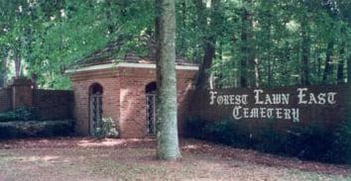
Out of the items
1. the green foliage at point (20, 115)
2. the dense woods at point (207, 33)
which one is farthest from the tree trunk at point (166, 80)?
the green foliage at point (20, 115)

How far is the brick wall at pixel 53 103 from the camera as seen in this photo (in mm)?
22750

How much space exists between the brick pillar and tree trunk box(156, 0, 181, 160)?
10836 mm

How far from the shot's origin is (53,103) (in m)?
23.0

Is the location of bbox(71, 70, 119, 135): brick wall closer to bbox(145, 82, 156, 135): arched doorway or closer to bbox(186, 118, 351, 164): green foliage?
bbox(145, 82, 156, 135): arched doorway

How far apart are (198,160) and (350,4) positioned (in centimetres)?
636

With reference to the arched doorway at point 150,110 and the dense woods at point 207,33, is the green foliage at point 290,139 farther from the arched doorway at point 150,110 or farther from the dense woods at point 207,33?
the dense woods at point 207,33

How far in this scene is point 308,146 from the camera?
48.5 ft

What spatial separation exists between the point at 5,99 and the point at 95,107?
4.25 meters

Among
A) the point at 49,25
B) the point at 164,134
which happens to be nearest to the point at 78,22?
the point at 49,25

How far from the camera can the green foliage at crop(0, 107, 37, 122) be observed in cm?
2155

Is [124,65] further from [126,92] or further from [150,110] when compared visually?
[150,110]

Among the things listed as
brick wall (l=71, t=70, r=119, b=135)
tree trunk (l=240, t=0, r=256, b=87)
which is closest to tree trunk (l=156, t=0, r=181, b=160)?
brick wall (l=71, t=70, r=119, b=135)

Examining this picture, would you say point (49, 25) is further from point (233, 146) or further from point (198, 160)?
point (233, 146)

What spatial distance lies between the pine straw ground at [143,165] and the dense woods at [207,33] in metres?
2.69
